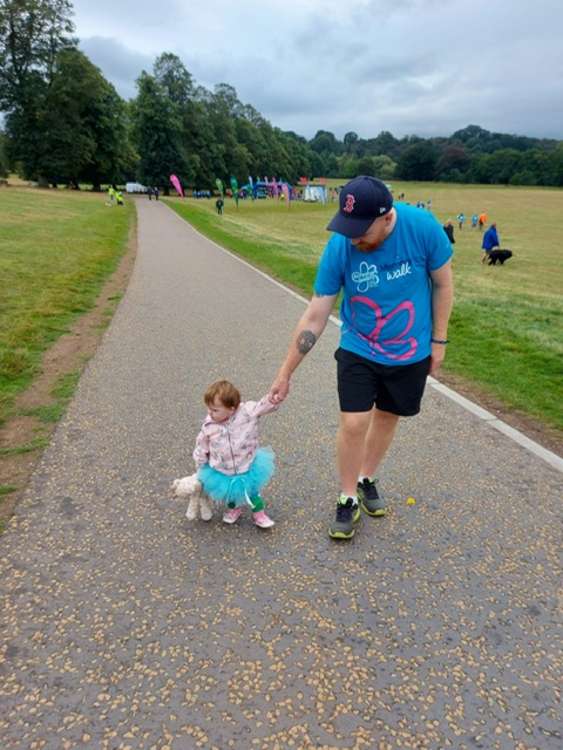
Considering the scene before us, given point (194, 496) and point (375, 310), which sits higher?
point (375, 310)

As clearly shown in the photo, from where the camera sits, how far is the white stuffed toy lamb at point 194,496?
121 inches

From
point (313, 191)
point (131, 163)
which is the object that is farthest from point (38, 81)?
point (313, 191)

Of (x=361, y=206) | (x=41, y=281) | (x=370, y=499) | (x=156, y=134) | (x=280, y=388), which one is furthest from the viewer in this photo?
(x=156, y=134)

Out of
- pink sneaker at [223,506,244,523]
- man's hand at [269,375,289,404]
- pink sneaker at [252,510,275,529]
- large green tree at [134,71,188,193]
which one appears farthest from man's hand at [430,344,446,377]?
large green tree at [134,71,188,193]

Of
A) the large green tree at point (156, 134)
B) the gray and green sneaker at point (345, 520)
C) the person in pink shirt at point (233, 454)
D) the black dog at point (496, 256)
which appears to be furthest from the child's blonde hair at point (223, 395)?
the large green tree at point (156, 134)

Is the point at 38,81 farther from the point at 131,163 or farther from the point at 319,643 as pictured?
the point at 319,643

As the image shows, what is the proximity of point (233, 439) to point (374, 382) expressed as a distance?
2.86 feet

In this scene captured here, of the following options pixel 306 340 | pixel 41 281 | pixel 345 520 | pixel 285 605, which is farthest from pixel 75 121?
pixel 285 605

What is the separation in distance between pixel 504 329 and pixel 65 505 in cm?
699

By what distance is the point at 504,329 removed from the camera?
8.12 metres

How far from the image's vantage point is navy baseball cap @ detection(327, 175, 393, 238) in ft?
8.19

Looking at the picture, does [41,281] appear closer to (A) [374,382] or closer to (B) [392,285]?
(A) [374,382]

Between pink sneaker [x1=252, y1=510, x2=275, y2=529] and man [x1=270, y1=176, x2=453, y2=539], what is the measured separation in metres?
0.37

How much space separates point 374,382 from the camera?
298cm
